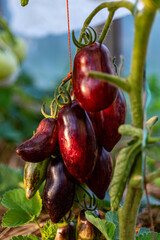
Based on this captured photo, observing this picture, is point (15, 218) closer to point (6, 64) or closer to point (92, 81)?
point (92, 81)

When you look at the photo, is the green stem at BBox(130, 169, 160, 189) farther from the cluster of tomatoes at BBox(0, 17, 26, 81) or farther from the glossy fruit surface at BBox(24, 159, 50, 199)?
the cluster of tomatoes at BBox(0, 17, 26, 81)

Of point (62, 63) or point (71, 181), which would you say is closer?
point (71, 181)

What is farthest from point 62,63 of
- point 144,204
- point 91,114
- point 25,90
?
point 91,114

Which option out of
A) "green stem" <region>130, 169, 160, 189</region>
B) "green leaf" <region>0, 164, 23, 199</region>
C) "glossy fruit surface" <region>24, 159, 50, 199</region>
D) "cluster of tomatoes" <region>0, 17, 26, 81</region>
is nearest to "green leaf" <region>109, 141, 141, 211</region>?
"green stem" <region>130, 169, 160, 189</region>

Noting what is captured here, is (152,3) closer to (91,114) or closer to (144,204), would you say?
Answer: (91,114)

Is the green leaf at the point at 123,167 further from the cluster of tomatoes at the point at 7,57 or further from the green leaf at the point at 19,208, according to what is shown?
the cluster of tomatoes at the point at 7,57
